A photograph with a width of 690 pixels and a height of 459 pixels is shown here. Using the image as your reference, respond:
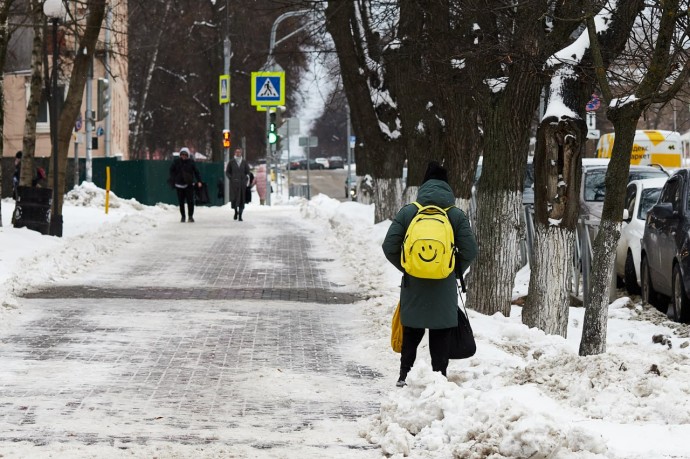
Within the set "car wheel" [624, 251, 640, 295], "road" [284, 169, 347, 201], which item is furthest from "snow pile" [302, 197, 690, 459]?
"road" [284, 169, 347, 201]

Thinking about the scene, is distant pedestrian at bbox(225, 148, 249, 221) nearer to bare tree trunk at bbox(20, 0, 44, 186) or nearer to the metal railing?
bare tree trunk at bbox(20, 0, 44, 186)

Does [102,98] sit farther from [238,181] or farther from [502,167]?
[502,167]

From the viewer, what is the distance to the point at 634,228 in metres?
17.9

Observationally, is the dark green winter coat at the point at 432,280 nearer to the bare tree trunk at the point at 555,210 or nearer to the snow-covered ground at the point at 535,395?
the snow-covered ground at the point at 535,395

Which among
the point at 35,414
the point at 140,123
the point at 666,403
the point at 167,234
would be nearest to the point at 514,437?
the point at 666,403

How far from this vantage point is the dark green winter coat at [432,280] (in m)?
9.03

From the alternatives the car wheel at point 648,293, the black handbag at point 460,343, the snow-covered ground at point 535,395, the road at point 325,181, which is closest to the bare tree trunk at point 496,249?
the snow-covered ground at point 535,395

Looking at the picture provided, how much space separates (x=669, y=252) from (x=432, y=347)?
6.36 meters

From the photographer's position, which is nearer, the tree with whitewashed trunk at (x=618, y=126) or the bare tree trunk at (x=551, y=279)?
the tree with whitewashed trunk at (x=618, y=126)

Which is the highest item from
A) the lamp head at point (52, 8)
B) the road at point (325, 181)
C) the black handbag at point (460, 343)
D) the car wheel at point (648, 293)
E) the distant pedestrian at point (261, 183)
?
the lamp head at point (52, 8)

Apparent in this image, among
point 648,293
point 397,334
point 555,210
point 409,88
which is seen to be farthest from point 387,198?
point 397,334

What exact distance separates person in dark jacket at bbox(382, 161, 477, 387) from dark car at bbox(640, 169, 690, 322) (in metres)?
5.41

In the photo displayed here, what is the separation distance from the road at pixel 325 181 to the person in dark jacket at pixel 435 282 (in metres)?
66.1

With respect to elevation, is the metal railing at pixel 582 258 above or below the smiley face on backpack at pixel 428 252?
below
